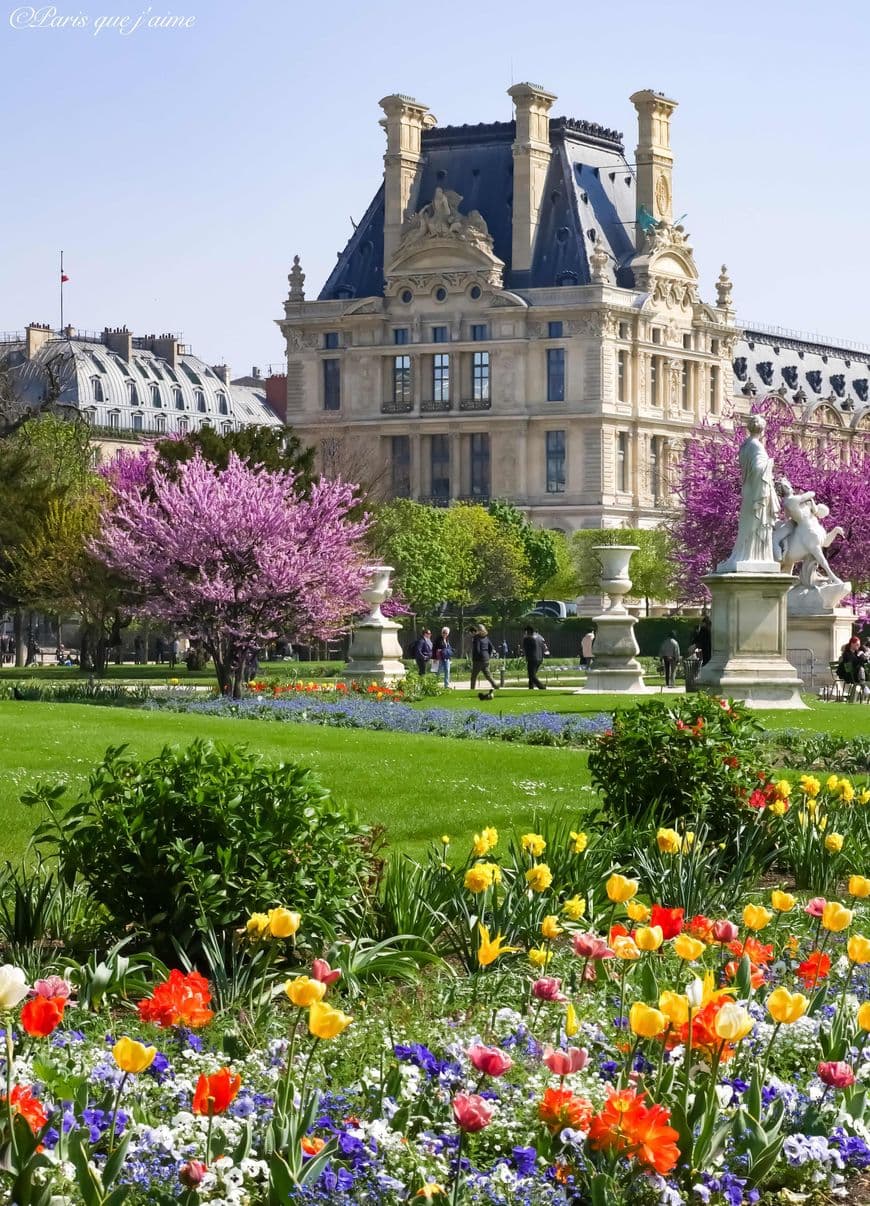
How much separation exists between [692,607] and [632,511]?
51.5 feet

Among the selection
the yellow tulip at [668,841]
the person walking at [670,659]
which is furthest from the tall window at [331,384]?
the yellow tulip at [668,841]

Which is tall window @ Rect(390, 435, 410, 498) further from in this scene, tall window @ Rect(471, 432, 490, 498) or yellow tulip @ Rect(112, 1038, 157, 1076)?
yellow tulip @ Rect(112, 1038, 157, 1076)

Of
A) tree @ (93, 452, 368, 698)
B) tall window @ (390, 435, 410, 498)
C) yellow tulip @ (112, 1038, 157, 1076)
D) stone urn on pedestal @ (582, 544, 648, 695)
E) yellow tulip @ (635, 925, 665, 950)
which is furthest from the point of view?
tall window @ (390, 435, 410, 498)

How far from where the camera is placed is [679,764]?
40.3 ft

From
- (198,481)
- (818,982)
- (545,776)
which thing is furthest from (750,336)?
(818,982)

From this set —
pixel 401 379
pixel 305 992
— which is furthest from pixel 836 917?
pixel 401 379

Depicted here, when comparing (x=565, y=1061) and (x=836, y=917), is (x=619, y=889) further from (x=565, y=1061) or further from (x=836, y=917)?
(x=565, y=1061)

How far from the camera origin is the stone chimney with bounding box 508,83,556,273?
4316 inches

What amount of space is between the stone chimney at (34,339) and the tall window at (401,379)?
827 inches

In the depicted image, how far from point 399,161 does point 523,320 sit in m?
11.1

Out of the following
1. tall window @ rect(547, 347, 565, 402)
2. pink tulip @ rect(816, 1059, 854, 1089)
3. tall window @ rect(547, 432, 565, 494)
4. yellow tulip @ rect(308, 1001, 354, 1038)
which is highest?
tall window @ rect(547, 347, 565, 402)

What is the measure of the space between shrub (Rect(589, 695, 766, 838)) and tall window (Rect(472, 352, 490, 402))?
101800mm

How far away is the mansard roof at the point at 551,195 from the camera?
11125 cm

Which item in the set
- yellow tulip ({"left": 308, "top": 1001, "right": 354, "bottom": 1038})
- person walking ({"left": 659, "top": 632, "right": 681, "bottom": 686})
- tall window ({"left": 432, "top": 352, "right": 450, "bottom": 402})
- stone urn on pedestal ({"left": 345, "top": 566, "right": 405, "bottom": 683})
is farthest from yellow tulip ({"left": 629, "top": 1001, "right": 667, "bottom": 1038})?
tall window ({"left": 432, "top": 352, "right": 450, "bottom": 402})
